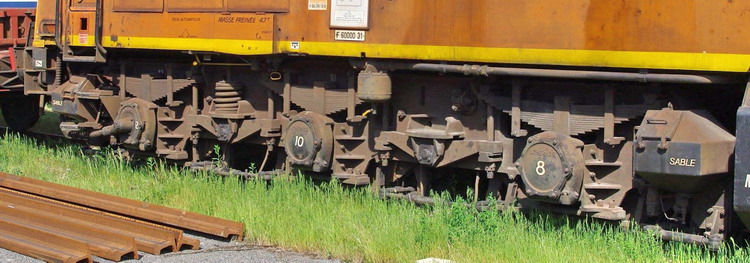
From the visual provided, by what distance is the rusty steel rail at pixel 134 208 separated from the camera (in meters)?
8.60

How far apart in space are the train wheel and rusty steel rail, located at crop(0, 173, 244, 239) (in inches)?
221

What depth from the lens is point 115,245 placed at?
7934mm

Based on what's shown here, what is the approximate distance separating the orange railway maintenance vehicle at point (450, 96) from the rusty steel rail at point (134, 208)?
1.60 m

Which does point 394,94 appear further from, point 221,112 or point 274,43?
point 221,112

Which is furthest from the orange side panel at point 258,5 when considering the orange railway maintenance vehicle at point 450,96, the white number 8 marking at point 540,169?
the white number 8 marking at point 540,169

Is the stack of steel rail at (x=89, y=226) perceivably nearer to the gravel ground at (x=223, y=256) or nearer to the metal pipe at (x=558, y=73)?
the gravel ground at (x=223, y=256)

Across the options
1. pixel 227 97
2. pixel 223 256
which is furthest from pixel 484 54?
pixel 227 97

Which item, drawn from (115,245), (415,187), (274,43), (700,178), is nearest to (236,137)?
(274,43)

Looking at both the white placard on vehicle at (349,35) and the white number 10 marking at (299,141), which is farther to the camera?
the white number 10 marking at (299,141)

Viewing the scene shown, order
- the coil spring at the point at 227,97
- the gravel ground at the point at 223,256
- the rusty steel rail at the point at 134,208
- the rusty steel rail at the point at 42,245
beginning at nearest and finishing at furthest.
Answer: the rusty steel rail at the point at 42,245
the gravel ground at the point at 223,256
the rusty steel rail at the point at 134,208
the coil spring at the point at 227,97

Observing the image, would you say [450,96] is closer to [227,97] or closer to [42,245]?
[227,97]

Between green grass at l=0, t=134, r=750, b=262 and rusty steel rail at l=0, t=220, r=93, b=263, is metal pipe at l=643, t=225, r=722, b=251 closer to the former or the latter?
green grass at l=0, t=134, r=750, b=262

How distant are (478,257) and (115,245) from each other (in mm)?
2845

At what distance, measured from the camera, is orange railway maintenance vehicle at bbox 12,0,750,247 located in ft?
24.0
